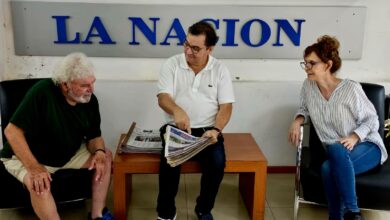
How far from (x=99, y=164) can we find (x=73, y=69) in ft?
2.03

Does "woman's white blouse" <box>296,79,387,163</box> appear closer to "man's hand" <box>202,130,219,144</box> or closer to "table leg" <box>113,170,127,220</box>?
"man's hand" <box>202,130,219,144</box>

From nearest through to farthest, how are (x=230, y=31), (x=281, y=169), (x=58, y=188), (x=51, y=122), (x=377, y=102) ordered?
(x=51, y=122)
(x=58, y=188)
(x=377, y=102)
(x=230, y=31)
(x=281, y=169)

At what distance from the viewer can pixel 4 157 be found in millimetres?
2611

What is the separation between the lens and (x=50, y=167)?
2627 mm

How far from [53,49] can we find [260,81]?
169 centimetres

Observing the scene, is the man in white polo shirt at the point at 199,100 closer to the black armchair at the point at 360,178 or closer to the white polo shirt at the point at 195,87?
the white polo shirt at the point at 195,87

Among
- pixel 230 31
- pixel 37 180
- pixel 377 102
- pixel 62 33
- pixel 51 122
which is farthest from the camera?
pixel 230 31

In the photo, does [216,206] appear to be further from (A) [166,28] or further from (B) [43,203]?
(A) [166,28]

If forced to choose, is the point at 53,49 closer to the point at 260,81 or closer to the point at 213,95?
the point at 213,95

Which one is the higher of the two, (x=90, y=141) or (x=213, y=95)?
(x=213, y=95)

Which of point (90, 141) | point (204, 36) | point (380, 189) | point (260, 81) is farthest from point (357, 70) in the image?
point (90, 141)

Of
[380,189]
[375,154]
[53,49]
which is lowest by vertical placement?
[380,189]

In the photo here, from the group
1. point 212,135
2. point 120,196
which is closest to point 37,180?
point 120,196

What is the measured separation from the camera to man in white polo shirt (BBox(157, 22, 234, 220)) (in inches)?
108
